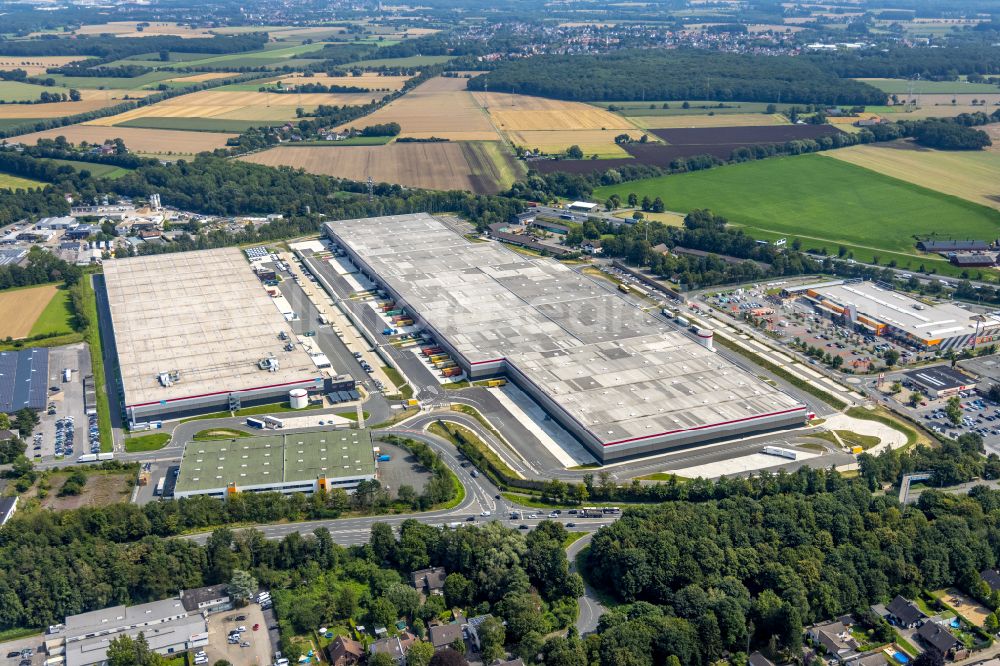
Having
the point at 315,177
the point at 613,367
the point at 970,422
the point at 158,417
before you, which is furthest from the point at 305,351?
the point at 315,177

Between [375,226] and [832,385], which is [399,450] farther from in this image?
[375,226]

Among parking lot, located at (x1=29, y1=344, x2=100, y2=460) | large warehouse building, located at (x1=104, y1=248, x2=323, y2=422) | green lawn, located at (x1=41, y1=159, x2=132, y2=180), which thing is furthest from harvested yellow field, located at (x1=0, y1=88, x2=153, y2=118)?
parking lot, located at (x1=29, y1=344, x2=100, y2=460)

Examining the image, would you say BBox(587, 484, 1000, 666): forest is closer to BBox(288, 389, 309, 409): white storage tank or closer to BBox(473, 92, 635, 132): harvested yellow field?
BBox(288, 389, 309, 409): white storage tank

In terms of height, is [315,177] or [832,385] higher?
[315,177]

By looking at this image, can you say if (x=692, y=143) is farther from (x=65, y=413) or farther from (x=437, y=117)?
(x=65, y=413)

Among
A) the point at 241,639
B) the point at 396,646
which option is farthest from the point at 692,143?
the point at 241,639

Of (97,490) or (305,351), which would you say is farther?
(305,351)
